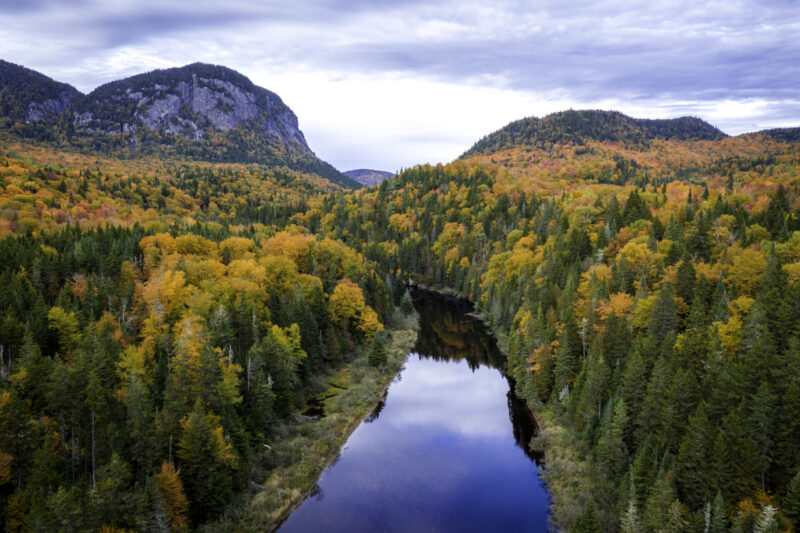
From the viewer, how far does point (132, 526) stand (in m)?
28.2

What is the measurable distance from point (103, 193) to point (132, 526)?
136357 mm

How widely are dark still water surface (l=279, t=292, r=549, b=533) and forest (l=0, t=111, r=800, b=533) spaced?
3298 mm

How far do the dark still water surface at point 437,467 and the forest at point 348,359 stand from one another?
3298 millimetres

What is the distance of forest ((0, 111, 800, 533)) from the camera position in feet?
97.6

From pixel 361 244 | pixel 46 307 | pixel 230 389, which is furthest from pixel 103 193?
pixel 230 389

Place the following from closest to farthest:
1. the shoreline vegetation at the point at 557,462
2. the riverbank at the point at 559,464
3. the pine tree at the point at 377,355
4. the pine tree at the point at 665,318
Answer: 1. the riverbank at the point at 559,464
2. the shoreline vegetation at the point at 557,462
3. the pine tree at the point at 665,318
4. the pine tree at the point at 377,355

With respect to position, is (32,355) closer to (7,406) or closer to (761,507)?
(7,406)

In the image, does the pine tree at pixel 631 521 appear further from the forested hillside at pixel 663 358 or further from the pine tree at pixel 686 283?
the pine tree at pixel 686 283

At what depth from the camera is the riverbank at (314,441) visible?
3678cm

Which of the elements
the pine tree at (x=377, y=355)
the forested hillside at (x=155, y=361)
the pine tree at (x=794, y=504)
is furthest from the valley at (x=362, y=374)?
the pine tree at (x=377, y=355)

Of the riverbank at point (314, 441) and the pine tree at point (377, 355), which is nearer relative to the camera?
the riverbank at point (314, 441)

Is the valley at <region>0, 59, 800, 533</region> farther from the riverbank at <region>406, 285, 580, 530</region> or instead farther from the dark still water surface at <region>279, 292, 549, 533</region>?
the dark still water surface at <region>279, 292, 549, 533</region>

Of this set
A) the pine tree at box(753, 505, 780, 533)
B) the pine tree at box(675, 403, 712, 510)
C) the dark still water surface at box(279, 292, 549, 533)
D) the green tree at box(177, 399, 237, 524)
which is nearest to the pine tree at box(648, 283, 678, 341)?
the dark still water surface at box(279, 292, 549, 533)

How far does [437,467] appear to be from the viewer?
1801 inches
